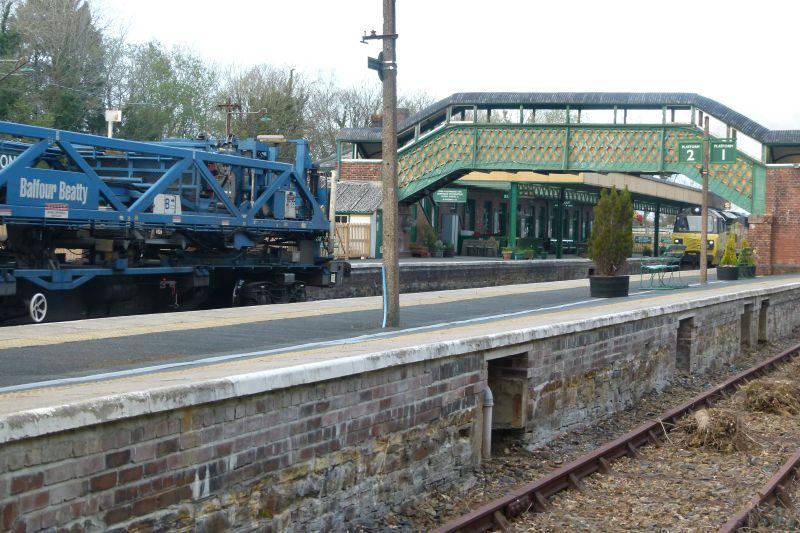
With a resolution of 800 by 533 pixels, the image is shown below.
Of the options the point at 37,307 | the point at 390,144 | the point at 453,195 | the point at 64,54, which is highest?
the point at 64,54

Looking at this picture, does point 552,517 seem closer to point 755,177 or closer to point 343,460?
point 343,460

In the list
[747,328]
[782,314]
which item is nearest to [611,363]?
[747,328]

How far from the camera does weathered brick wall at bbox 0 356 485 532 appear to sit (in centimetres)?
502

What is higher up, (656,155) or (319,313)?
(656,155)

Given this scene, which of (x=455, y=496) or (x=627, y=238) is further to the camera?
(x=627, y=238)

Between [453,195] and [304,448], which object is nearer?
[304,448]

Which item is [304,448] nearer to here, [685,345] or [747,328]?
[685,345]

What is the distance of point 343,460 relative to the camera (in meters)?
7.32

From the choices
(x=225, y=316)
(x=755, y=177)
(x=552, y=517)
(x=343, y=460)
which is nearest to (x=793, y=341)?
(x=755, y=177)

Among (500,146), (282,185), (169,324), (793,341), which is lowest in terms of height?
(793,341)

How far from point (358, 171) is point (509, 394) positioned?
100ft

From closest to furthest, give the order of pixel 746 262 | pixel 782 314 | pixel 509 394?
pixel 509 394, pixel 782 314, pixel 746 262

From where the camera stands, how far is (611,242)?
2002 centimetres

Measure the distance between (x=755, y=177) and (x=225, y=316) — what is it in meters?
26.3
